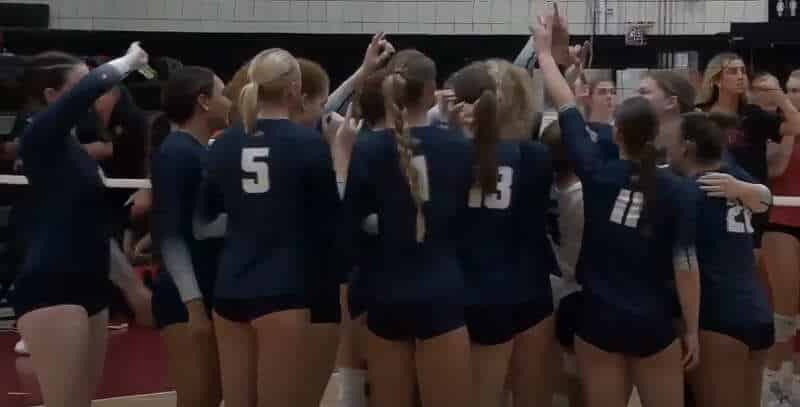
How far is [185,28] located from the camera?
10.5 meters

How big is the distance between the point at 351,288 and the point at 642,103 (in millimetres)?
1206

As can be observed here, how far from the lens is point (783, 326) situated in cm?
569

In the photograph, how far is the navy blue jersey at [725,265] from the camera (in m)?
4.07

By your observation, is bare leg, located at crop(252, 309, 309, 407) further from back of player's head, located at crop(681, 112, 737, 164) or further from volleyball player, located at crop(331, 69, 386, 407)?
back of player's head, located at crop(681, 112, 737, 164)

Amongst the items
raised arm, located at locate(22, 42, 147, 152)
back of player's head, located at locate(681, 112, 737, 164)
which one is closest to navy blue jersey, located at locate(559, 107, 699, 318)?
back of player's head, located at locate(681, 112, 737, 164)

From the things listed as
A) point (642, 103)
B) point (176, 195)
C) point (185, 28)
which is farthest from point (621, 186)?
point (185, 28)

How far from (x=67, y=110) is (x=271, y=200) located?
78 centimetres

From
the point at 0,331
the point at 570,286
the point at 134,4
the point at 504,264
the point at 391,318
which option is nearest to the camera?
the point at 391,318

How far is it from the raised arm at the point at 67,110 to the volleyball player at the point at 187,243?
269 millimetres

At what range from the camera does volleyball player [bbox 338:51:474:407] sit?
368 cm

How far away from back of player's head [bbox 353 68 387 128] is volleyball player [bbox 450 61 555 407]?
278mm

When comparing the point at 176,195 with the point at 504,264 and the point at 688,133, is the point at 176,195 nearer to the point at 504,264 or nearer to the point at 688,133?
the point at 504,264

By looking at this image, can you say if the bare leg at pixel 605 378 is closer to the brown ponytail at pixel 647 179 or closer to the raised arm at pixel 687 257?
the raised arm at pixel 687 257

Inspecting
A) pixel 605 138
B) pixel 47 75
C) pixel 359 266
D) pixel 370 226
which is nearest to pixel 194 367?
pixel 359 266
